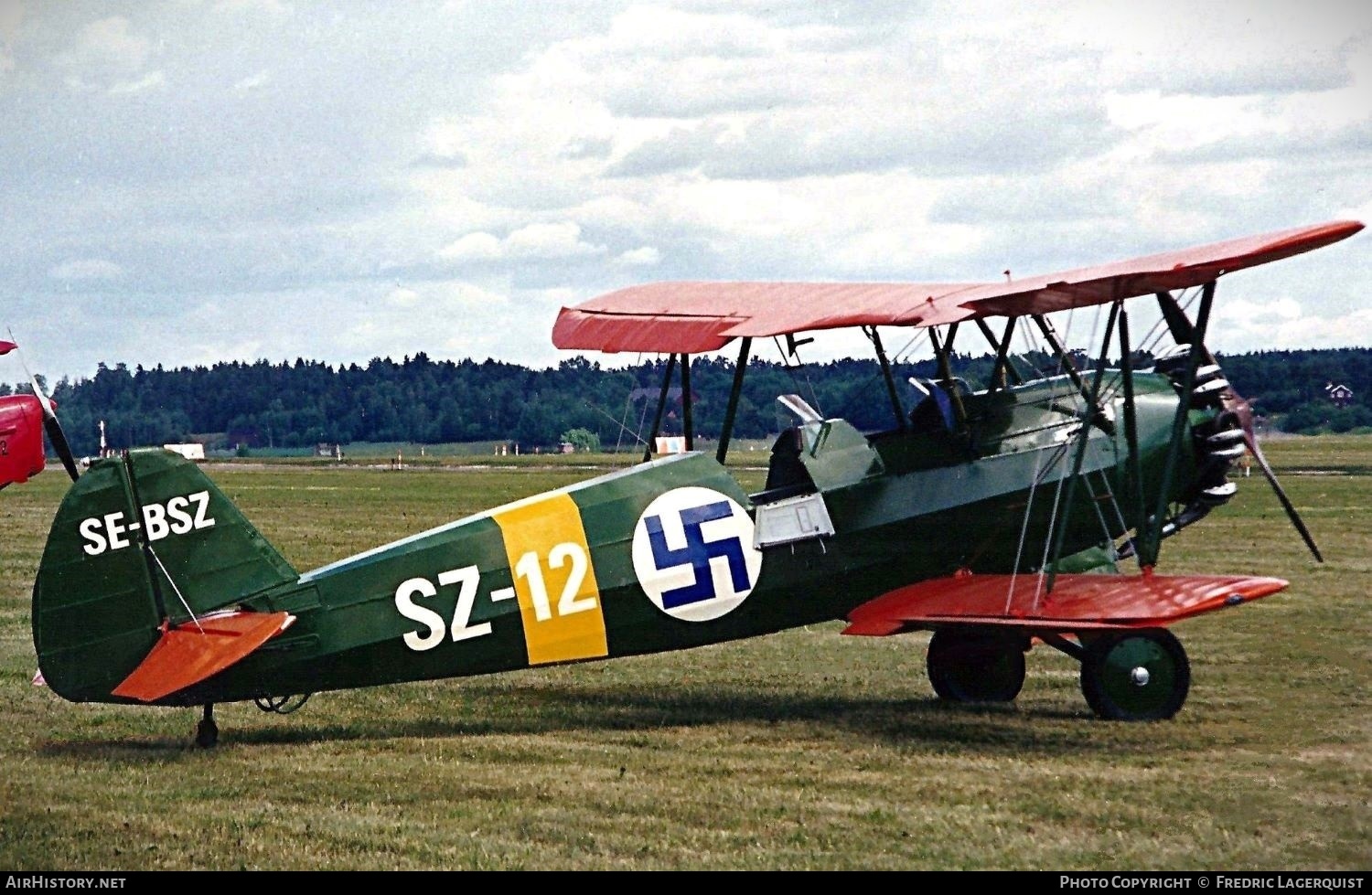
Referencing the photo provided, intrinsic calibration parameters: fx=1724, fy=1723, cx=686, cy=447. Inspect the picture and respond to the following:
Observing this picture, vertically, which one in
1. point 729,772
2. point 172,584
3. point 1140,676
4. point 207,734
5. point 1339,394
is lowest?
point 729,772

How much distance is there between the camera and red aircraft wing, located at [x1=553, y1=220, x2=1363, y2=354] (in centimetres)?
981

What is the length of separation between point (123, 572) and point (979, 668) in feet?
18.8

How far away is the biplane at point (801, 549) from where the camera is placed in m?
9.91

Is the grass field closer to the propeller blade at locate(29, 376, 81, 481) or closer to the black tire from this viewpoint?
the black tire

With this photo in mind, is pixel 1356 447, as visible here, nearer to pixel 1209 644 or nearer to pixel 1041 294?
pixel 1209 644

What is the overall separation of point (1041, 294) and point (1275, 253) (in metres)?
1.38

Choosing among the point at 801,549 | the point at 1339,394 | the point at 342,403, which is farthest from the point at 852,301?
the point at 342,403

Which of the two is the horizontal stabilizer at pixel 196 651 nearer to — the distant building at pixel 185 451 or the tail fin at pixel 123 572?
the tail fin at pixel 123 572

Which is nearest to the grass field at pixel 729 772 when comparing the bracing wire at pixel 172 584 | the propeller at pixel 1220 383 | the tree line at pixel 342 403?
the bracing wire at pixel 172 584

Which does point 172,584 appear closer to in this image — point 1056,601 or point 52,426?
point 52,426

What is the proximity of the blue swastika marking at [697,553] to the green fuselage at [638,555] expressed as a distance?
0.04 ft

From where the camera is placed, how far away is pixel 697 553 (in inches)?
429

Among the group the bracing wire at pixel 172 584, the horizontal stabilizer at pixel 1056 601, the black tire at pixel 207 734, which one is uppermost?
the bracing wire at pixel 172 584

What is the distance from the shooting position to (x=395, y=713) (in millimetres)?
11641
